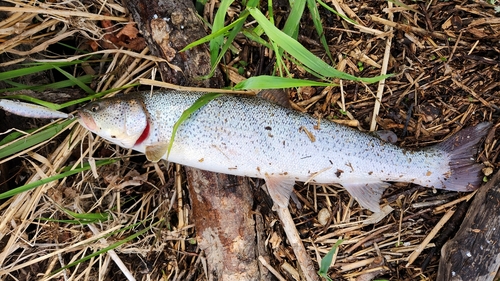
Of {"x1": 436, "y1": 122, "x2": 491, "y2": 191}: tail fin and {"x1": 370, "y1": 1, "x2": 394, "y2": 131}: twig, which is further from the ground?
{"x1": 370, "y1": 1, "x2": 394, "y2": 131}: twig

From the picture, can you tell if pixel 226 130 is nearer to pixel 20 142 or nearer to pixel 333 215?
pixel 333 215

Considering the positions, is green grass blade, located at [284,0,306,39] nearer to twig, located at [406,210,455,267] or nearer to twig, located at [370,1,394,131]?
twig, located at [370,1,394,131]

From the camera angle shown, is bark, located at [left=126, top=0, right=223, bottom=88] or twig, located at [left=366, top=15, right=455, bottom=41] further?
twig, located at [left=366, top=15, right=455, bottom=41]

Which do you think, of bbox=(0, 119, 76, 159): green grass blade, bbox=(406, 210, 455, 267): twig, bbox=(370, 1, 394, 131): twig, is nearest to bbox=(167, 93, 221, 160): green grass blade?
bbox=(0, 119, 76, 159): green grass blade

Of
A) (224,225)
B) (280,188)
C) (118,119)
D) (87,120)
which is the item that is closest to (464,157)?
(280,188)

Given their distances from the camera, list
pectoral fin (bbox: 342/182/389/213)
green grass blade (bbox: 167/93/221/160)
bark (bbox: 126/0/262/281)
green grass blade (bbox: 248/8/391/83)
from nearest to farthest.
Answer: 1. green grass blade (bbox: 248/8/391/83)
2. green grass blade (bbox: 167/93/221/160)
3. bark (bbox: 126/0/262/281)
4. pectoral fin (bbox: 342/182/389/213)

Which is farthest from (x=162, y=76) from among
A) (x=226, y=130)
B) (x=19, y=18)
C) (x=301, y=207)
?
(x=301, y=207)

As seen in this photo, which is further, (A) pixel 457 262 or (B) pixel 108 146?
(B) pixel 108 146
